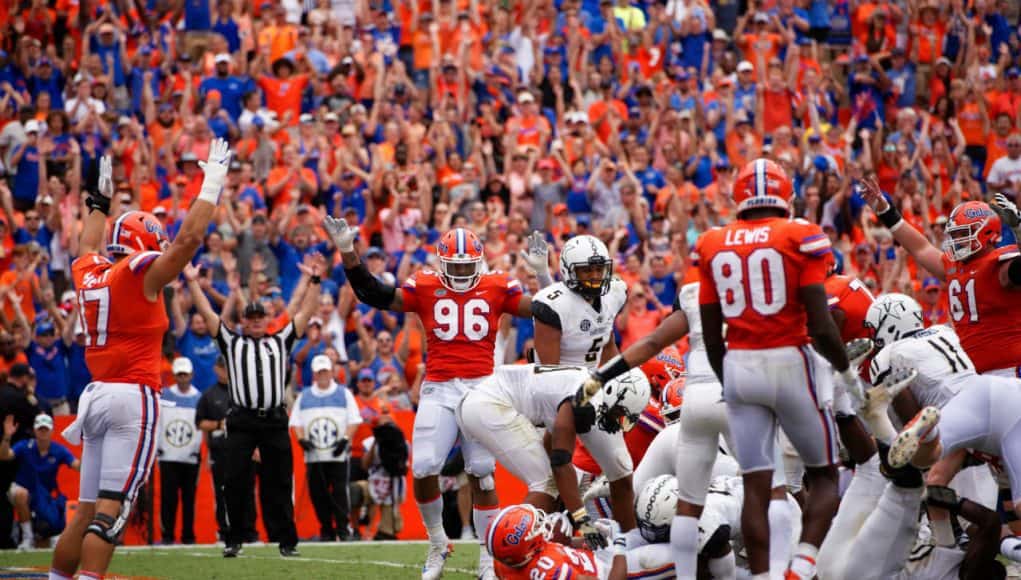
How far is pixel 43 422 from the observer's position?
1420 centimetres

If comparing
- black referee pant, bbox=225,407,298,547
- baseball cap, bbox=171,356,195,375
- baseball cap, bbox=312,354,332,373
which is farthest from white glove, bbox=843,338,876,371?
baseball cap, bbox=171,356,195,375

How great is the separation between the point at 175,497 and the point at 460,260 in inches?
212

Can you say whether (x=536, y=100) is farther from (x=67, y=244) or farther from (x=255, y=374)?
(x=255, y=374)

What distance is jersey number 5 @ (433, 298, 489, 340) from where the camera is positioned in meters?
10.3

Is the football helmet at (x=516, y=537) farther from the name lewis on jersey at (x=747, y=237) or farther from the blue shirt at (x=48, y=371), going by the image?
the blue shirt at (x=48, y=371)

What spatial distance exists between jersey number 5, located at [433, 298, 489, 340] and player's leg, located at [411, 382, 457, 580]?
37 centimetres

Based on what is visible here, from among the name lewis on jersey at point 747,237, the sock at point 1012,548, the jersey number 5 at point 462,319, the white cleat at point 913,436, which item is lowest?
the sock at point 1012,548

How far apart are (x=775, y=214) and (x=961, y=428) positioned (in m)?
1.85

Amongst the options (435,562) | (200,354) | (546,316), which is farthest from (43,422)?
(546,316)

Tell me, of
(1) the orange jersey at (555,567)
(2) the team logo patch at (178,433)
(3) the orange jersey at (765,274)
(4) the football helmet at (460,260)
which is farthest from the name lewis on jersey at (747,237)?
(2) the team logo patch at (178,433)

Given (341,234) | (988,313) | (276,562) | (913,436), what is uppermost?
(341,234)

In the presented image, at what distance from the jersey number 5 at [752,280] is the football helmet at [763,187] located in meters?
0.33

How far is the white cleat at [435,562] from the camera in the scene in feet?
32.0

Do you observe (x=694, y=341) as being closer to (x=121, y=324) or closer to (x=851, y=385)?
(x=851, y=385)
